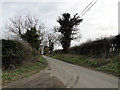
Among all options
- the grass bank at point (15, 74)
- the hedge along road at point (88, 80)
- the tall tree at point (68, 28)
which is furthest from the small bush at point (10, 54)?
the tall tree at point (68, 28)

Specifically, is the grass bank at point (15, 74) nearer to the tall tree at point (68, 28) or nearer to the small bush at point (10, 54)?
the small bush at point (10, 54)

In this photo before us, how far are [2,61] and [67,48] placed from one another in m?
21.0

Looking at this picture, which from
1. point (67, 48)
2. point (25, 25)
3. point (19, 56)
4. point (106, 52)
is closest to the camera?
point (19, 56)

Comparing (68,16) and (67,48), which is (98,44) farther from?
(68,16)

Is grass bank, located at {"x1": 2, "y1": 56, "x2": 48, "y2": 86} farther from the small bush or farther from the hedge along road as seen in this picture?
the hedge along road

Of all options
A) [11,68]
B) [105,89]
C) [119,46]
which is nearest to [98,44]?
[119,46]

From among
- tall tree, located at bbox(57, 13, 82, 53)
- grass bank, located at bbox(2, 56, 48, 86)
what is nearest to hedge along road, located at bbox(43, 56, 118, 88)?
grass bank, located at bbox(2, 56, 48, 86)

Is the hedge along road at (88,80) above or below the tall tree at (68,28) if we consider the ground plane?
below

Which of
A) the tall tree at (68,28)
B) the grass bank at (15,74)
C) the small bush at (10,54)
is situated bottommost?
the grass bank at (15,74)

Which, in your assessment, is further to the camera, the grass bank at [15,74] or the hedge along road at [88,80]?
the grass bank at [15,74]

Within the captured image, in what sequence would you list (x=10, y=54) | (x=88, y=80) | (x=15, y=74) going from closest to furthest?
1. (x=88, y=80)
2. (x=15, y=74)
3. (x=10, y=54)

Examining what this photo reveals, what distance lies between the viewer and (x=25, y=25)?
83.7ft

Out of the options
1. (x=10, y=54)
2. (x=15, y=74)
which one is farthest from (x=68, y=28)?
(x=15, y=74)

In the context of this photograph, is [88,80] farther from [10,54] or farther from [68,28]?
[68,28]
